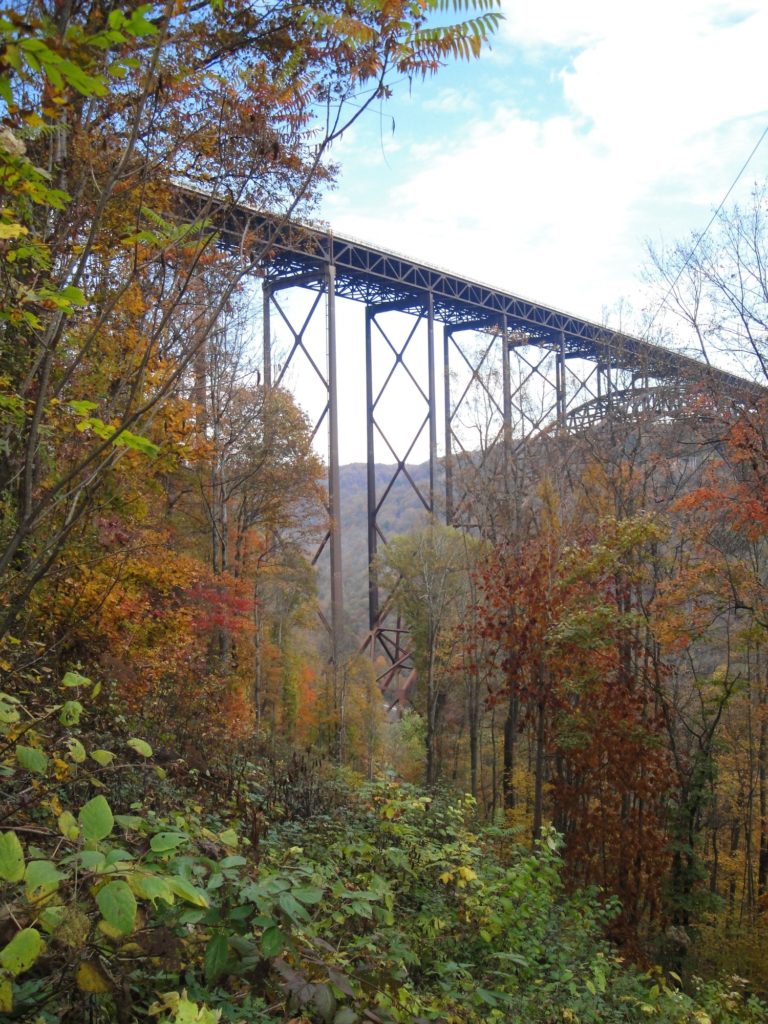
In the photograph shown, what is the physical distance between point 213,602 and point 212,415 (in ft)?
10.5

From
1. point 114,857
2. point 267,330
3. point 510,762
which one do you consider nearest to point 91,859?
point 114,857

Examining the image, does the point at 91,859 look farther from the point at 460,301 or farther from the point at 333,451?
the point at 460,301

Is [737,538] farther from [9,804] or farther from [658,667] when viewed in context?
[9,804]

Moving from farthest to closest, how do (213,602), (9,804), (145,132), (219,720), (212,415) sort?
(212,415), (213,602), (219,720), (145,132), (9,804)

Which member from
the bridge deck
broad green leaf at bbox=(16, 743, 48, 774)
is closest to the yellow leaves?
broad green leaf at bbox=(16, 743, 48, 774)

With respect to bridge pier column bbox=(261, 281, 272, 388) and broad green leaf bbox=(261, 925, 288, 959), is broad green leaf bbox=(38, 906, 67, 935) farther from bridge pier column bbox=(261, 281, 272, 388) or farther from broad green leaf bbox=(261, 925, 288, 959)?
bridge pier column bbox=(261, 281, 272, 388)

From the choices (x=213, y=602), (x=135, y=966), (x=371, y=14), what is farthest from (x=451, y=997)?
(x=213, y=602)

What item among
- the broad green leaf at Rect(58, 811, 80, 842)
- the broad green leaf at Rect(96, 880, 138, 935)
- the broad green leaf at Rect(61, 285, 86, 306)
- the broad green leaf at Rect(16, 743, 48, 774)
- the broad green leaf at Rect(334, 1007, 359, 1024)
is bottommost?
the broad green leaf at Rect(334, 1007, 359, 1024)

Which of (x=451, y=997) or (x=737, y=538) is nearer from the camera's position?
(x=451, y=997)

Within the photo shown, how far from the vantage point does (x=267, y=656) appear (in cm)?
1922

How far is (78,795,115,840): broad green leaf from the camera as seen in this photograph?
132cm

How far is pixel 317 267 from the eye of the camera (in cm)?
1764

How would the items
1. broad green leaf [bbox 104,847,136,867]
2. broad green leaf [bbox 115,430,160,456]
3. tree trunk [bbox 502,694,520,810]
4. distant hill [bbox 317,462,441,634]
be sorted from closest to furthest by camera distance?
1. broad green leaf [bbox 104,847,136,867]
2. broad green leaf [bbox 115,430,160,456]
3. tree trunk [bbox 502,694,520,810]
4. distant hill [bbox 317,462,441,634]

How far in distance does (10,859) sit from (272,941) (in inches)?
18.9
